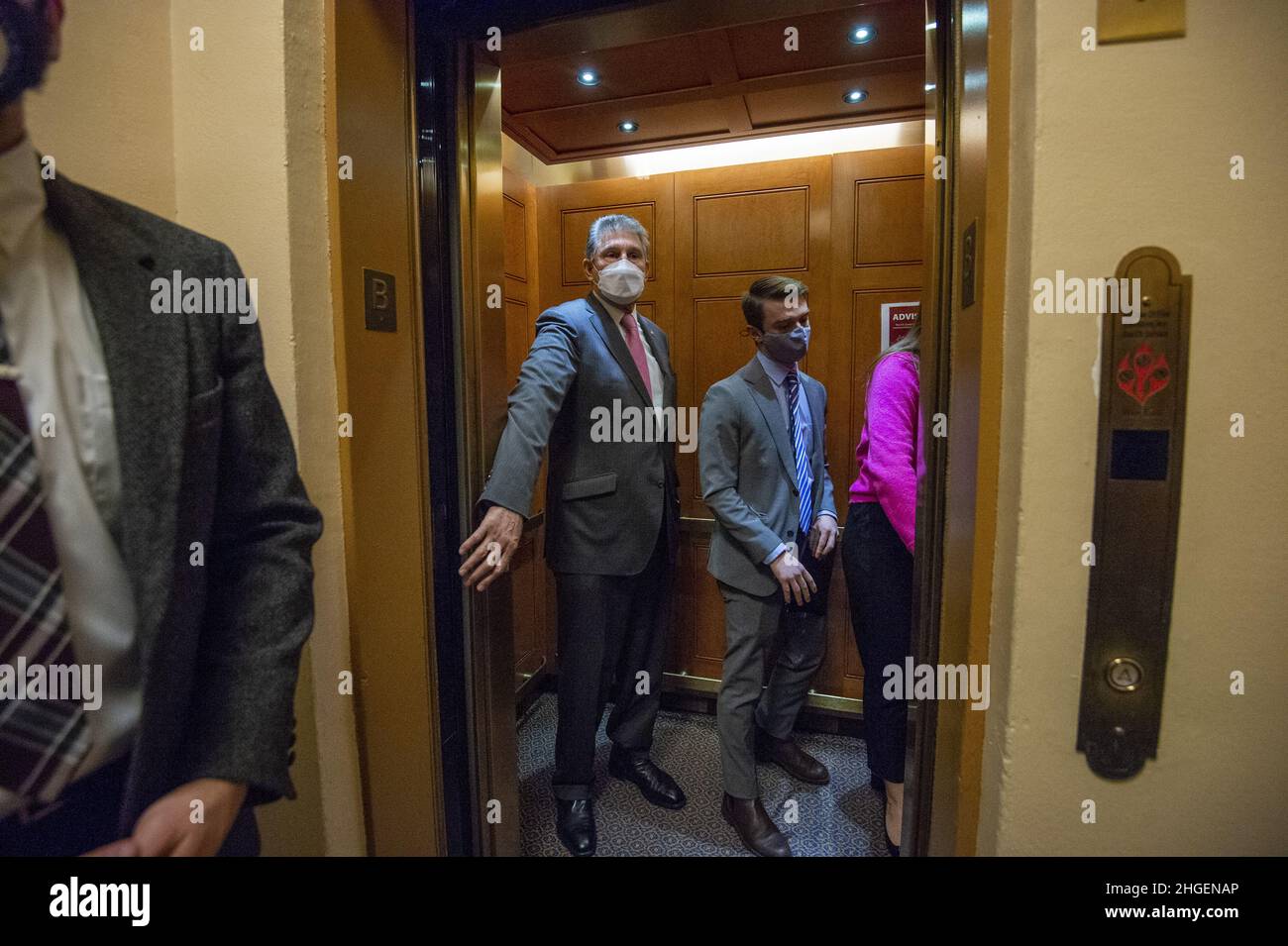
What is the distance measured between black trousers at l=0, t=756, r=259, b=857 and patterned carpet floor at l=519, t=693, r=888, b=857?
1357mm

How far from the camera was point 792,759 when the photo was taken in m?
2.27

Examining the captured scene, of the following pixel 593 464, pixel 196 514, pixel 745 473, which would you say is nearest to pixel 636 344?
pixel 593 464

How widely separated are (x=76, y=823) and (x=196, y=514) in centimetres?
35

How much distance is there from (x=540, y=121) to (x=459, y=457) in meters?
1.66

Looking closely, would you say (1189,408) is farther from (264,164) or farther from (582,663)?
(582,663)

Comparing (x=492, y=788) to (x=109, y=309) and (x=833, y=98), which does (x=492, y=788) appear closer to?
(x=109, y=309)

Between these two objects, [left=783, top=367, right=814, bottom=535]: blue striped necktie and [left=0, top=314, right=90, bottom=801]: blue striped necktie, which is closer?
[left=0, top=314, right=90, bottom=801]: blue striped necktie

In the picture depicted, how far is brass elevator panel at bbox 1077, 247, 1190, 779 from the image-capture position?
72cm

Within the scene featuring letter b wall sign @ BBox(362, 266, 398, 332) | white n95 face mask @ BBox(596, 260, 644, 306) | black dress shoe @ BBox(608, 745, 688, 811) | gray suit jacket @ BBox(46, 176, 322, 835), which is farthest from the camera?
black dress shoe @ BBox(608, 745, 688, 811)

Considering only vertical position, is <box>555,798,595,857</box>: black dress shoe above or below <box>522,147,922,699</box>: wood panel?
below

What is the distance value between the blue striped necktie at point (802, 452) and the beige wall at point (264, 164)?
139cm

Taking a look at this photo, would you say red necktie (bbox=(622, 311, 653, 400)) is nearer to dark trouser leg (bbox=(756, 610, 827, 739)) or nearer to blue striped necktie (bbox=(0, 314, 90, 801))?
dark trouser leg (bbox=(756, 610, 827, 739))

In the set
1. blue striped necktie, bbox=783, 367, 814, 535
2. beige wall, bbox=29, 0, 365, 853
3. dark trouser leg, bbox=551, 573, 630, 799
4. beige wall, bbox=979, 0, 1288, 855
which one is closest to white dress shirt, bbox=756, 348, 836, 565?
blue striped necktie, bbox=783, 367, 814, 535

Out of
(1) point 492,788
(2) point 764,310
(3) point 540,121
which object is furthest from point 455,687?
(3) point 540,121
